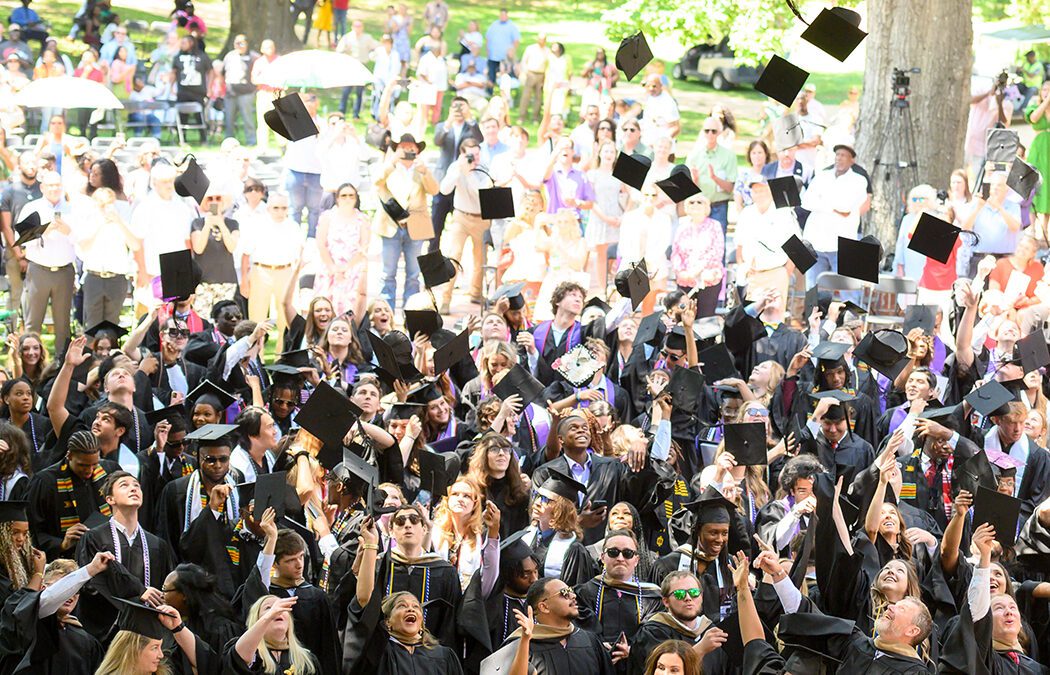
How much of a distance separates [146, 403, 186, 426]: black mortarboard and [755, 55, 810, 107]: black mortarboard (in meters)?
4.22

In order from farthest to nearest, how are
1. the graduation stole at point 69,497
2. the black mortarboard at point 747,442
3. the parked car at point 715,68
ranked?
1. the parked car at point 715,68
2. the black mortarboard at point 747,442
3. the graduation stole at point 69,497

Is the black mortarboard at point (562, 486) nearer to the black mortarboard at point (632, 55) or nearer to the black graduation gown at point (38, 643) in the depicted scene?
the black graduation gown at point (38, 643)

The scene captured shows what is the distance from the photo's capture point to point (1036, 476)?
9531mm

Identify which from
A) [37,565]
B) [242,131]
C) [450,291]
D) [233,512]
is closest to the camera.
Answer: [37,565]

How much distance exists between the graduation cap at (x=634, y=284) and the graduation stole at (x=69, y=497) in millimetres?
4507

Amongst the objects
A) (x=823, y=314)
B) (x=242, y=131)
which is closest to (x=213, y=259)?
(x=823, y=314)

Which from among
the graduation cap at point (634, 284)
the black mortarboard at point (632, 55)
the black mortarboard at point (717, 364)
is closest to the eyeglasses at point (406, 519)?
the black mortarboard at point (717, 364)

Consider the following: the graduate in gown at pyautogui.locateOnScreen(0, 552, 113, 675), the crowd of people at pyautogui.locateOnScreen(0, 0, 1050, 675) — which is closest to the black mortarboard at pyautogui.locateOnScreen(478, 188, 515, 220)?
the crowd of people at pyautogui.locateOnScreen(0, 0, 1050, 675)

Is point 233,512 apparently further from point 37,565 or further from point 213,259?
point 213,259

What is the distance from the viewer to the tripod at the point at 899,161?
16.2 metres

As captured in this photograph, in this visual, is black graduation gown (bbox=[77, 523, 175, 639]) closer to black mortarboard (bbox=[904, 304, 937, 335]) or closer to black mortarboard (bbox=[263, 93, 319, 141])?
black mortarboard (bbox=[904, 304, 937, 335])

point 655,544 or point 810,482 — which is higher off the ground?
point 810,482

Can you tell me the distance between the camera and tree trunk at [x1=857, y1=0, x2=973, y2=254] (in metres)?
→ 16.0

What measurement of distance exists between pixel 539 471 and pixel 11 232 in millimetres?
6514
